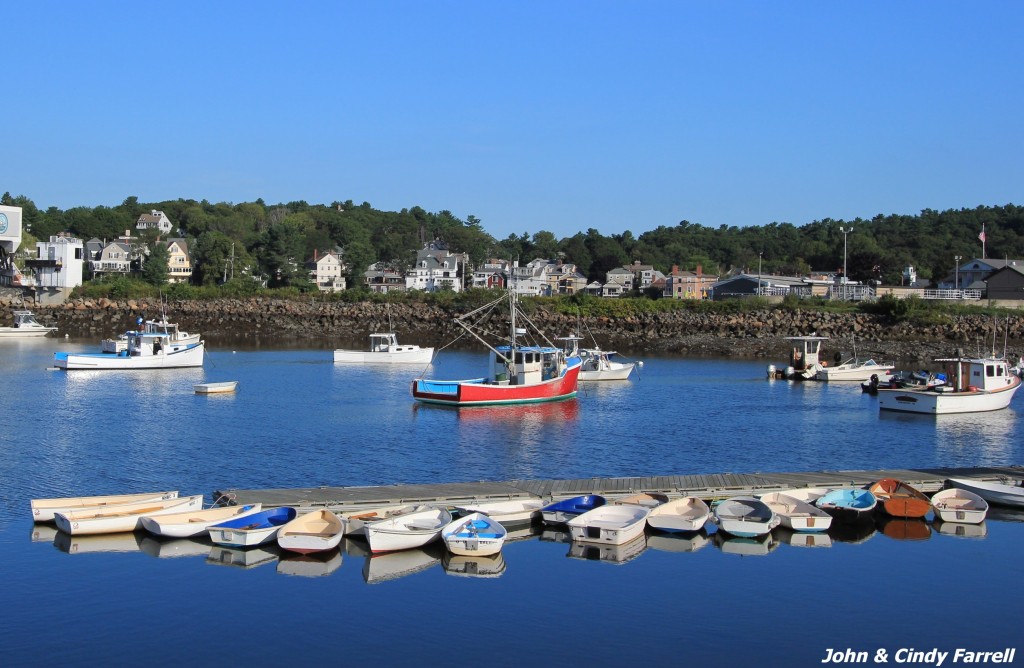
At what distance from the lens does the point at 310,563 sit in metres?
22.7

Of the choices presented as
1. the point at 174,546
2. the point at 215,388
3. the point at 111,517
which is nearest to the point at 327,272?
the point at 215,388

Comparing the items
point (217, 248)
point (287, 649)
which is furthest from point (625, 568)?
point (217, 248)

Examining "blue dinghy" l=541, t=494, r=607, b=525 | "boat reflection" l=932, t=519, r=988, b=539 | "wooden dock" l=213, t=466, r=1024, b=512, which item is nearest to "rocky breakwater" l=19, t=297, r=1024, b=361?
"wooden dock" l=213, t=466, r=1024, b=512

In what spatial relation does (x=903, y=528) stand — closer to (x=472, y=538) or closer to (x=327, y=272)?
(x=472, y=538)

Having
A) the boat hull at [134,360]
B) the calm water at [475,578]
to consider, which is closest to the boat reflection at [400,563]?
the calm water at [475,578]

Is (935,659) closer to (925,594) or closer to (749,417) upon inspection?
(925,594)

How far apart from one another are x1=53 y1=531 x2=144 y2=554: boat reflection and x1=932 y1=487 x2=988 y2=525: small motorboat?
19.3 meters

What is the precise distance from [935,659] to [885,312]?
7599 cm

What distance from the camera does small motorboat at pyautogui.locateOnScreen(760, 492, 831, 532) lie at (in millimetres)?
25547

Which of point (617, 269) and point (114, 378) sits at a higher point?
point (617, 269)

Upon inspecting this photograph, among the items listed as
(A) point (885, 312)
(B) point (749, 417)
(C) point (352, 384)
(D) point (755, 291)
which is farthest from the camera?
(D) point (755, 291)

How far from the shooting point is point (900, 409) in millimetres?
46781

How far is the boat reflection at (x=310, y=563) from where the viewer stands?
22234mm

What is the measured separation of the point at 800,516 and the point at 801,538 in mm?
541
